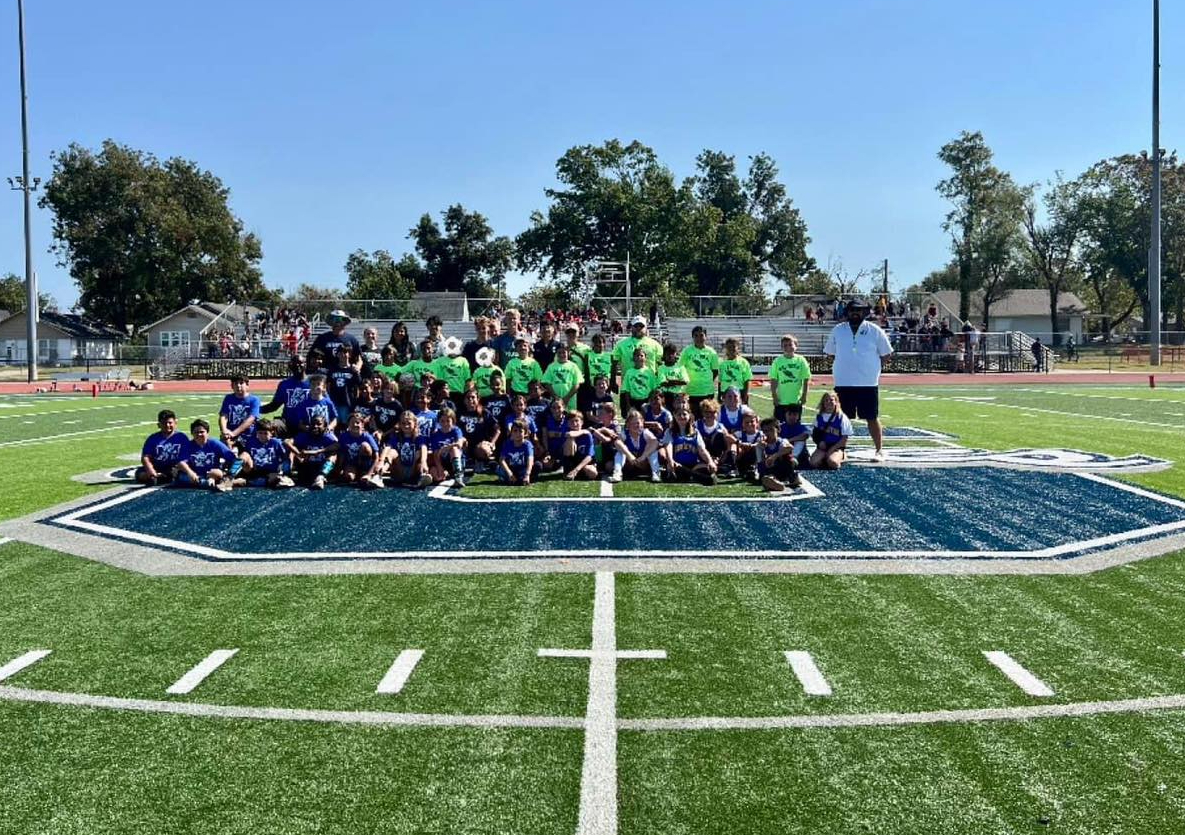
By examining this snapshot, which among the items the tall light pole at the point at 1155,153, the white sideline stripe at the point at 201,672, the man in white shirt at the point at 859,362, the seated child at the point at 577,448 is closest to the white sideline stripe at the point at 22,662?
the white sideline stripe at the point at 201,672

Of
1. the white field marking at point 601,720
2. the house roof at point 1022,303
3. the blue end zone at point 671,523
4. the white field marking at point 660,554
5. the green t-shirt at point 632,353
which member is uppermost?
the house roof at point 1022,303

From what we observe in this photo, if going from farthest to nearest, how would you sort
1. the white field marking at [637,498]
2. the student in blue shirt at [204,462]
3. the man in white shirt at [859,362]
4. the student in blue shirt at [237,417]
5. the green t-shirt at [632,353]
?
1. the green t-shirt at [632,353]
2. the man in white shirt at [859,362]
3. the student in blue shirt at [237,417]
4. the student in blue shirt at [204,462]
5. the white field marking at [637,498]

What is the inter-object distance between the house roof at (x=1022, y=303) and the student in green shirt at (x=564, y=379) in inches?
2803

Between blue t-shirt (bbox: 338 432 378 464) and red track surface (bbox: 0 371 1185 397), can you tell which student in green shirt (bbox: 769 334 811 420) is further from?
red track surface (bbox: 0 371 1185 397)

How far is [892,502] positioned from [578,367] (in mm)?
4223

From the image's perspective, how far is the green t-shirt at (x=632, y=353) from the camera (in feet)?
41.7

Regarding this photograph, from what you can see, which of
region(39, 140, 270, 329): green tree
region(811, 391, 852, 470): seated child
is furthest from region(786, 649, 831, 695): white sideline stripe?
region(39, 140, 270, 329): green tree

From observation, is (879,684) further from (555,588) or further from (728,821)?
(555,588)

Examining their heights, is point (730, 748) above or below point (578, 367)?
below

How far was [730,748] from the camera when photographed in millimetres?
4176

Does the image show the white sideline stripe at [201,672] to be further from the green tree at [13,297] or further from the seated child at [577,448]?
the green tree at [13,297]

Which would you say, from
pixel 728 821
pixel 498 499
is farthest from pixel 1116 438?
pixel 728 821

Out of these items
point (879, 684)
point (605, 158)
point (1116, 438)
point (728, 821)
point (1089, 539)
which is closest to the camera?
point (728, 821)

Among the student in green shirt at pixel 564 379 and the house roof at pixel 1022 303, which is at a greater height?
the house roof at pixel 1022 303
